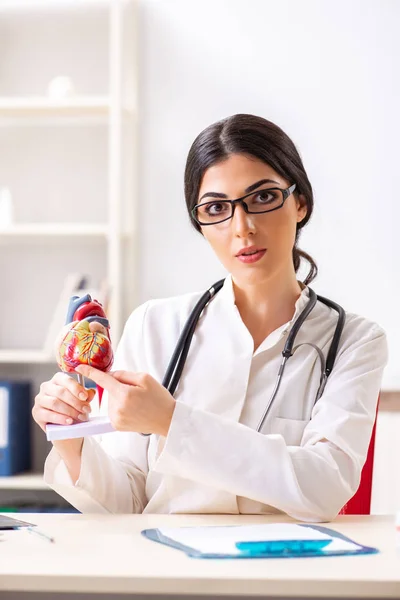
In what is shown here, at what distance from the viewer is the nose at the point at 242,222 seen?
157 cm

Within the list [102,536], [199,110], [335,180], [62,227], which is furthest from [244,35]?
[102,536]

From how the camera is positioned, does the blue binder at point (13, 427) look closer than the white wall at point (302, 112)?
Yes

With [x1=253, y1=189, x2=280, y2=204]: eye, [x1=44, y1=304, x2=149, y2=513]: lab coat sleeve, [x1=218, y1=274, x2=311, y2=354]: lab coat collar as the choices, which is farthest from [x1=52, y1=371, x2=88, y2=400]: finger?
[x1=253, y1=189, x2=280, y2=204]: eye

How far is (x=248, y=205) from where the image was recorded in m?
1.61

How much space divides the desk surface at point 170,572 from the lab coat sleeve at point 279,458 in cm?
20

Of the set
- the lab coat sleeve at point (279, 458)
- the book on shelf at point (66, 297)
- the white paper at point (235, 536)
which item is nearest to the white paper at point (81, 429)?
the lab coat sleeve at point (279, 458)

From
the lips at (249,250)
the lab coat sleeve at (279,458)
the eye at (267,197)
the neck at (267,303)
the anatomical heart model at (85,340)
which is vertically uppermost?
the eye at (267,197)

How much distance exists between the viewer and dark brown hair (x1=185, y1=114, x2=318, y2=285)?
1.63m

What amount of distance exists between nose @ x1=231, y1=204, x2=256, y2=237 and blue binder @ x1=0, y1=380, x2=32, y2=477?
170 cm

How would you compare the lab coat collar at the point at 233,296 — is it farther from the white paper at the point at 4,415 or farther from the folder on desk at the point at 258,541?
the white paper at the point at 4,415

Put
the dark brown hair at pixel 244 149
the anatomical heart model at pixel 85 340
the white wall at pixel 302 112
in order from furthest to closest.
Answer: the white wall at pixel 302 112 → the dark brown hair at pixel 244 149 → the anatomical heart model at pixel 85 340

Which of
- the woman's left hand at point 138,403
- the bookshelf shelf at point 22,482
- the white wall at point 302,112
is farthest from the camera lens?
the white wall at point 302,112

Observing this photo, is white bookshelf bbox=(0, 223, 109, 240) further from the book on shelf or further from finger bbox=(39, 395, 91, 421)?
finger bbox=(39, 395, 91, 421)

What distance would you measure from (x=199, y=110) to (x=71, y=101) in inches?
19.9
